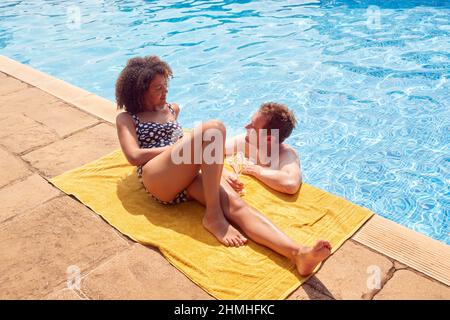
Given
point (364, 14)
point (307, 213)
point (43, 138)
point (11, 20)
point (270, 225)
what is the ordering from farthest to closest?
point (11, 20), point (364, 14), point (43, 138), point (307, 213), point (270, 225)

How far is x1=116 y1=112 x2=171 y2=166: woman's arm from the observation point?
312 centimetres

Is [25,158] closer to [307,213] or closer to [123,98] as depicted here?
[123,98]

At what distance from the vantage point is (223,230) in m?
2.95

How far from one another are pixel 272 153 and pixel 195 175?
107cm

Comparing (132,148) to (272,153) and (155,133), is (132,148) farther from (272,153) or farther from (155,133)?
(272,153)

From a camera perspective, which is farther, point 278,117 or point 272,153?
point 272,153

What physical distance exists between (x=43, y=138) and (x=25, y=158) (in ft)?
1.39

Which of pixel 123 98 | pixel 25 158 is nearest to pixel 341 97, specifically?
pixel 123 98

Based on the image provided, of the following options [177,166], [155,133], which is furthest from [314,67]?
[177,166]

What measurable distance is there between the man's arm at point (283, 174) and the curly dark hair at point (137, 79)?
1177 millimetres

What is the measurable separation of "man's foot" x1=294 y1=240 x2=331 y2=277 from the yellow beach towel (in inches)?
2.9

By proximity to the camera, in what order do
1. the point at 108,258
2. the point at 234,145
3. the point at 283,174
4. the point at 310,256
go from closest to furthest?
the point at 310,256 → the point at 108,258 → the point at 283,174 → the point at 234,145

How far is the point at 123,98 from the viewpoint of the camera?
10.9 ft
